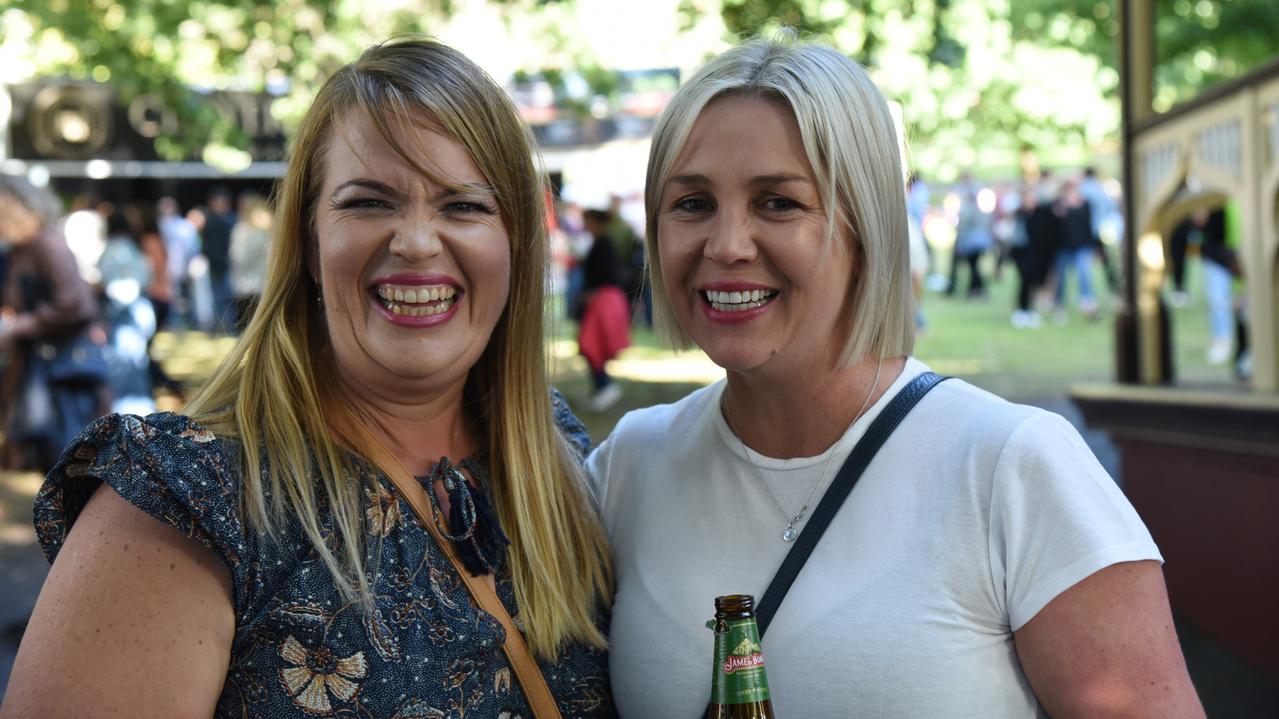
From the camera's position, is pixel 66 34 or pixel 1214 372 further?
pixel 66 34

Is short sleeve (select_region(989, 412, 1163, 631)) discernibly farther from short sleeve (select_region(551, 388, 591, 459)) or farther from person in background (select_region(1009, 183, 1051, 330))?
person in background (select_region(1009, 183, 1051, 330))

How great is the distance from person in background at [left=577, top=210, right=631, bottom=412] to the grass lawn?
0.25 metres

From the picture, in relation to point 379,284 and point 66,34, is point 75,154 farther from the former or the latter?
point 379,284

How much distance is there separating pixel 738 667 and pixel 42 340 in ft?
23.0

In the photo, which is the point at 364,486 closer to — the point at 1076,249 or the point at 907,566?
the point at 907,566

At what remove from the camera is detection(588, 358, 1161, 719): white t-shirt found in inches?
87.0

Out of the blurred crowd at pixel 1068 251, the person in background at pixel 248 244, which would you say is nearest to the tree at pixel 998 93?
the blurred crowd at pixel 1068 251

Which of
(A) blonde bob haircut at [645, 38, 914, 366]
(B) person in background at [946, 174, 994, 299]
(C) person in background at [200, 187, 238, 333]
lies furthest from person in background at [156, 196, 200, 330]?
(A) blonde bob haircut at [645, 38, 914, 366]

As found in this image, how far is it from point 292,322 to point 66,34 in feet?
41.9

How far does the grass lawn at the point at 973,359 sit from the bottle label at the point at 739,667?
8797 millimetres

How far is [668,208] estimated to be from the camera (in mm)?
2551

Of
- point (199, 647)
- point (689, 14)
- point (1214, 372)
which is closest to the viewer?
point (199, 647)

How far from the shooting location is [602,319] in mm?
13633

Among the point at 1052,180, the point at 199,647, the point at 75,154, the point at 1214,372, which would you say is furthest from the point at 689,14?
the point at 75,154
